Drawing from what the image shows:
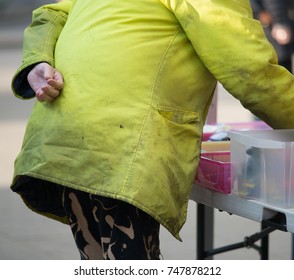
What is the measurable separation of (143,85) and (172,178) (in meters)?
0.27

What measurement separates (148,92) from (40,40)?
0.43 metres

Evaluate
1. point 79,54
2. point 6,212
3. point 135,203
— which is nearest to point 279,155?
point 135,203

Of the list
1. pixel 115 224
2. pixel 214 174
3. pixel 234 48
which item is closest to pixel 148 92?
pixel 234 48

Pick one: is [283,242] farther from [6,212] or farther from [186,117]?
[186,117]

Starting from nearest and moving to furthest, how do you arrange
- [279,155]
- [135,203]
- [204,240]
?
[135,203] < [279,155] < [204,240]

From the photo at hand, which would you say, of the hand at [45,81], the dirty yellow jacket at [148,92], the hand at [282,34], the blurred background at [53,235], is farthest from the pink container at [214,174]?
the hand at [282,34]

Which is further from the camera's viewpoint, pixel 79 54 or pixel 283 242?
pixel 283 242

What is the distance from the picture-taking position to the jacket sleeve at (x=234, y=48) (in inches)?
97.8

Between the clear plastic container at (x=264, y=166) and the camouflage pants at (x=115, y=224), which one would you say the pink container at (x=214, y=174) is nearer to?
the clear plastic container at (x=264, y=166)

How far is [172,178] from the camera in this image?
8.34ft

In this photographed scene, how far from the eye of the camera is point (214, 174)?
2.89 meters

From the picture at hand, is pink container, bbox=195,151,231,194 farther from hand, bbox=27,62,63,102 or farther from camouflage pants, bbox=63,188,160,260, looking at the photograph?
hand, bbox=27,62,63,102

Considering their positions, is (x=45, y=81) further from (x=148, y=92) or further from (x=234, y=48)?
(x=234, y=48)
